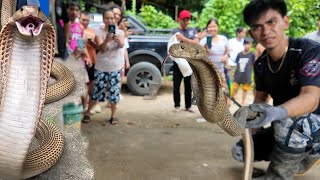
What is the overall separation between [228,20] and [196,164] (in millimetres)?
7752

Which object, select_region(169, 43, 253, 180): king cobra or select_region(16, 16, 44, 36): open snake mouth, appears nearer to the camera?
select_region(16, 16, 44, 36): open snake mouth

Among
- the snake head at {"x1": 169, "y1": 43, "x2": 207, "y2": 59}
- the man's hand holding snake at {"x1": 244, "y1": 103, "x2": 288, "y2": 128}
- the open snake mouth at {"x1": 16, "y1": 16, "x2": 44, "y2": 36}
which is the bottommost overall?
the man's hand holding snake at {"x1": 244, "y1": 103, "x2": 288, "y2": 128}

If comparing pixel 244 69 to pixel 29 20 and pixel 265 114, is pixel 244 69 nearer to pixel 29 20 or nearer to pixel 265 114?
pixel 265 114

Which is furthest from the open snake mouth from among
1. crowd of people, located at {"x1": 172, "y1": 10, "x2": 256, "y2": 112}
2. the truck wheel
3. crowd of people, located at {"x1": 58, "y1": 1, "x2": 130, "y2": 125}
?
the truck wheel

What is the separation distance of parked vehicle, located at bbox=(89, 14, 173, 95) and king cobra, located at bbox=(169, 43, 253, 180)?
217 inches

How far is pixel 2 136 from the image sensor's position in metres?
1.52

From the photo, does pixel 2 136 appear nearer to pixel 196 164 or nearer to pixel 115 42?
pixel 196 164

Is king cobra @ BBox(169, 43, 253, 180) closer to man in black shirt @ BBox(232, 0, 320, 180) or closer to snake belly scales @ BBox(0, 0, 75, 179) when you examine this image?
man in black shirt @ BBox(232, 0, 320, 180)

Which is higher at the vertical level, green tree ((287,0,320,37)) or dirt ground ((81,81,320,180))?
green tree ((287,0,320,37))

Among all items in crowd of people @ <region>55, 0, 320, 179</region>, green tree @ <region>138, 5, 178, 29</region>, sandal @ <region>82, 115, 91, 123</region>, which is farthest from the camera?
green tree @ <region>138, 5, 178, 29</region>

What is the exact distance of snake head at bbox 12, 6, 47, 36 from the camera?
1313 millimetres

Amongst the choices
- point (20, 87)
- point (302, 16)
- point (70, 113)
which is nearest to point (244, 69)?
point (70, 113)

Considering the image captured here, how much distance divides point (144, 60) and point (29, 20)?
6935 mm

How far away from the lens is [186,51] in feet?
5.83
